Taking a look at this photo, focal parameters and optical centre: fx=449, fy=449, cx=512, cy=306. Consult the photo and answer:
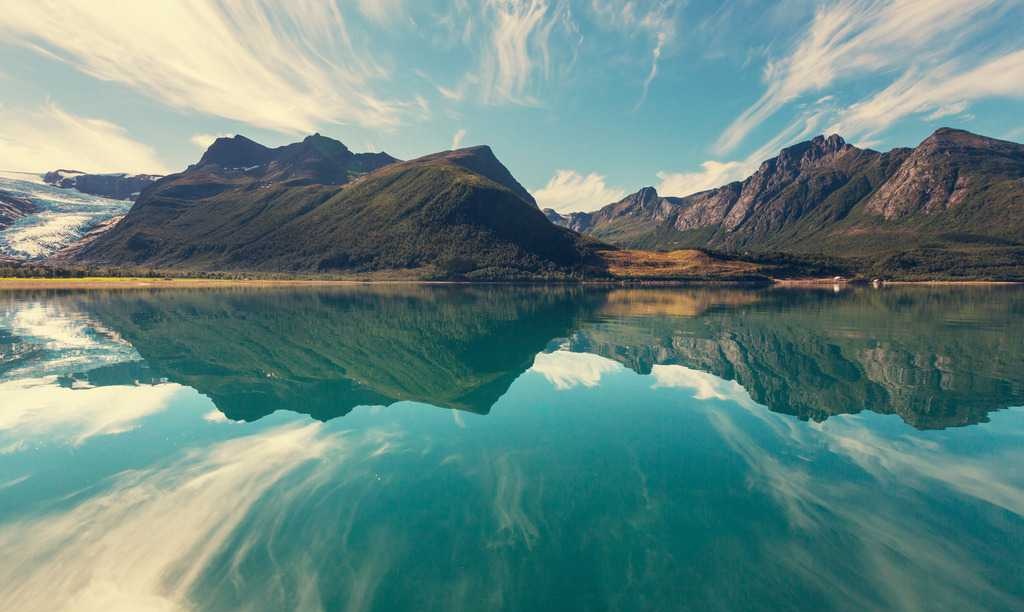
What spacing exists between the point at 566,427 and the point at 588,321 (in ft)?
200

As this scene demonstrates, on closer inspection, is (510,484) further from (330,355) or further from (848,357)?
(848,357)

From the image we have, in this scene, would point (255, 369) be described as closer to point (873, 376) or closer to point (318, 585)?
point (318, 585)

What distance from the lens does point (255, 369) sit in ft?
146

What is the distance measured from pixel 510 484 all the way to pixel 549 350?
3650cm

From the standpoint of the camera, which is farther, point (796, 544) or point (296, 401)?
point (296, 401)

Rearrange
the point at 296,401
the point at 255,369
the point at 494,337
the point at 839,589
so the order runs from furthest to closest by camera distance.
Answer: the point at 494,337 < the point at 255,369 < the point at 296,401 < the point at 839,589

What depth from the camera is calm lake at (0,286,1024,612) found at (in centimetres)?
1373

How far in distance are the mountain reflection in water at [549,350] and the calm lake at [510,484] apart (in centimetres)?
57

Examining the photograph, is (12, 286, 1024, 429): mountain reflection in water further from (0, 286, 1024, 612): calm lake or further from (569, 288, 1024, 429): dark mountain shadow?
(0, 286, 1024, 612): calm lake

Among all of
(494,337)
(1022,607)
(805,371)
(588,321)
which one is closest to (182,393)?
(494,337)

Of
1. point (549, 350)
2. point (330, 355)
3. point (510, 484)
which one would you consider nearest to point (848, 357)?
point (549, 350)

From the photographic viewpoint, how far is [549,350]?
56562 millimetres

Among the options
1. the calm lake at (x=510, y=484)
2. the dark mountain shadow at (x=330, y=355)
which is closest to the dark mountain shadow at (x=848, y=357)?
the calm lake at (x=510, y=484)

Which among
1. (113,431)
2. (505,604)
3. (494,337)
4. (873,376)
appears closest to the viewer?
(505,604)
